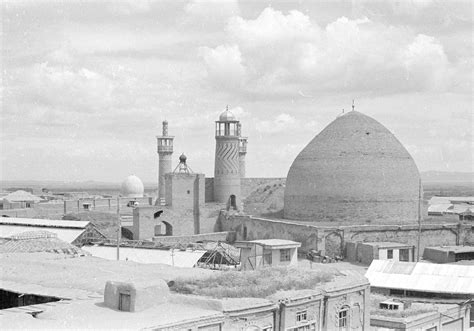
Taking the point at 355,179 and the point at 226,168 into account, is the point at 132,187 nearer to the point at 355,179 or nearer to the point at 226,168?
the point at 226,168

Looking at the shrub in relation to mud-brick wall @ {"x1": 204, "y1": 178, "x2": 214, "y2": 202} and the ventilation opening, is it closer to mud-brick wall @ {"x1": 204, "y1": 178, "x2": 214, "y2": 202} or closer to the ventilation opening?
the ventilation opening

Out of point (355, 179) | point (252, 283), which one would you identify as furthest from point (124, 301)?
point (355, 179)

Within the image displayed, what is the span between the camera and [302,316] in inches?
512

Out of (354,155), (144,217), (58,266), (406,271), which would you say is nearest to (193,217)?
(144,217)

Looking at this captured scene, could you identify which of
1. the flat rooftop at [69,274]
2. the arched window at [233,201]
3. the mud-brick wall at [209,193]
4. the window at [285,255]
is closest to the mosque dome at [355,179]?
the arched window at [233,201]

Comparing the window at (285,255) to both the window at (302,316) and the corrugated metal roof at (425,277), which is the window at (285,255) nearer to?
the corrugated metal roof at (425,277)

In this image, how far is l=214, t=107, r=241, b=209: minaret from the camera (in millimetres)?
43550

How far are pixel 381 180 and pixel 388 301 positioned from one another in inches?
706

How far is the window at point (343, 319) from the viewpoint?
14.1m

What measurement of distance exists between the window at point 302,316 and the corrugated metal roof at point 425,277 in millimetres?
7627

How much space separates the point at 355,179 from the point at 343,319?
69.7ft

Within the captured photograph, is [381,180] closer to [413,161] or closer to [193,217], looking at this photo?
[413,161]

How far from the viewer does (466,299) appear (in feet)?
61.5

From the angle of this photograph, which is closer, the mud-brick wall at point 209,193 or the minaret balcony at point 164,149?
the mud-brick wall at point 209,193
